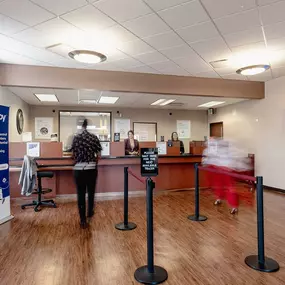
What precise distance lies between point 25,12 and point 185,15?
1.92 m

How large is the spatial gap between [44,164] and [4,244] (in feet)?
7.02

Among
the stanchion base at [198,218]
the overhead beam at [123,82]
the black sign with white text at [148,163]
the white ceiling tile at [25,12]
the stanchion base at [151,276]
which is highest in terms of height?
the white ceiling tile at [25,12]

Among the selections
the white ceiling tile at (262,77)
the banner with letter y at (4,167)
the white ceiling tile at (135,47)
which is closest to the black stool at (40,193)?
the banner with letter y at (4,167)

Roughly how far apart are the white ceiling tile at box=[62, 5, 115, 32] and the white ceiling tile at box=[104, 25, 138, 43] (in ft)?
0.39

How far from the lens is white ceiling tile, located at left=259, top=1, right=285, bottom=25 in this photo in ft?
9.19

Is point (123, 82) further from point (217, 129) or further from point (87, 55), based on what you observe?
point (217, 129)

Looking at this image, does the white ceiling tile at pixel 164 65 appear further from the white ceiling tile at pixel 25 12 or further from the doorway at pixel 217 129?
the doorway at pixel 217 129

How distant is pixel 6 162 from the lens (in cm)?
382

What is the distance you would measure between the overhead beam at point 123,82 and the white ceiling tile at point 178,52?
1177 millimetres

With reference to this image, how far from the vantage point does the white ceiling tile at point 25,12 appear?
105 inches

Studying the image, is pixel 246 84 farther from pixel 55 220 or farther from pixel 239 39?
pixel 55 220

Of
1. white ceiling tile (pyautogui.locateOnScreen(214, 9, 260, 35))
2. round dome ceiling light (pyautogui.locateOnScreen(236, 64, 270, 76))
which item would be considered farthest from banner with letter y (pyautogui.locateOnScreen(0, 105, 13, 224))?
round dome ceiling light (pyautogui.locateOnScreen(236, 64, 270, 76))

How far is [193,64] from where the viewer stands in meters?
4.84

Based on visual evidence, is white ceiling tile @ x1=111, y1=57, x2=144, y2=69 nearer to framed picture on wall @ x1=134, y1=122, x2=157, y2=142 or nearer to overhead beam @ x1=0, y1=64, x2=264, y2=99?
overhead beam @ x1=0, y1=64, x2=264, y2=99
